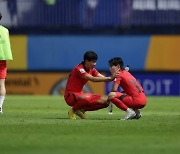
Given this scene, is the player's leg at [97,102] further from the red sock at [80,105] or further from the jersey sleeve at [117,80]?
the jersey sleeve at [117,80]

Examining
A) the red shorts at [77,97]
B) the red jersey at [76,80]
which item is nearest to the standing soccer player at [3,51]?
the red jersey at [76,80]

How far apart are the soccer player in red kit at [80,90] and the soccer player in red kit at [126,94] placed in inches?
7.2

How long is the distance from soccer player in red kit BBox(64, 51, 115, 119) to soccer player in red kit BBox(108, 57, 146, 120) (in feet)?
0.60

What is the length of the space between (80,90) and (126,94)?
834 millimetres

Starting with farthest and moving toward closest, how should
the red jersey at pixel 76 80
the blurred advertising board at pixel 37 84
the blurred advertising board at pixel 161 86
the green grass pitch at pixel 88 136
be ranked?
1. the blurred advertising board at pixel 37 84
2. the blurred advertising board at pixel 161 86
3. the red jersey at pixel 76 80
4. the green grass pitch at pixel 88 136

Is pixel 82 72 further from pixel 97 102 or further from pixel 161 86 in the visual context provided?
pixel 161 86

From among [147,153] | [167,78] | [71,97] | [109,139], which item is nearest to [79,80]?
[71,97]

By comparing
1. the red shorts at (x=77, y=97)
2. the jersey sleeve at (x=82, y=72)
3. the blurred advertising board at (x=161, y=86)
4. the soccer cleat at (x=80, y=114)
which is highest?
the jersey sleeve at (x=82, y=72)

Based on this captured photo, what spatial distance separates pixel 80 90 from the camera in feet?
47.9

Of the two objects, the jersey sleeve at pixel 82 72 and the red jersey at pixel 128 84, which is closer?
the jersey sleeve at pixel 82 72

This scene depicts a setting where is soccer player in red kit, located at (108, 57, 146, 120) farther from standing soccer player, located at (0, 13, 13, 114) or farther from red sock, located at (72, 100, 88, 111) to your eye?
standing soccer player, located at (0, 13, 13, 114)

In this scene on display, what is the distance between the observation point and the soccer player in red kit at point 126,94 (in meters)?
14.1

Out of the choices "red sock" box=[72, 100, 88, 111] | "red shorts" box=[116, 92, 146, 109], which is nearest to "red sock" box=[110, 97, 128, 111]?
"red shorts" box=[116, 92, 146, 109]

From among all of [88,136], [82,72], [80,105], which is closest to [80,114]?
[80,105]
